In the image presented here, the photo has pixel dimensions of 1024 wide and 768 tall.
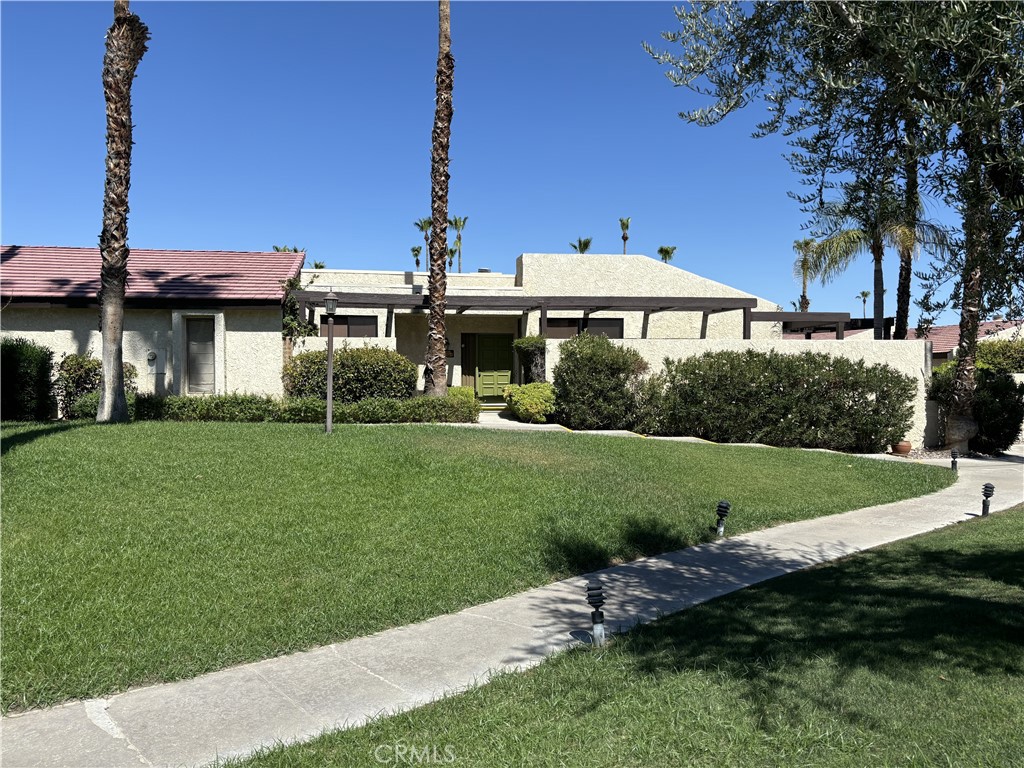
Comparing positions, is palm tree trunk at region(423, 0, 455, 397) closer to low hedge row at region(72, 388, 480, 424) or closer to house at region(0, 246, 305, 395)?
low hedge row at region(72, 388, 480, 424)

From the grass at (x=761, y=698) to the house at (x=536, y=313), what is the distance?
58.8ft

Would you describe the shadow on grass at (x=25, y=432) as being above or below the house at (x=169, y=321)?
below

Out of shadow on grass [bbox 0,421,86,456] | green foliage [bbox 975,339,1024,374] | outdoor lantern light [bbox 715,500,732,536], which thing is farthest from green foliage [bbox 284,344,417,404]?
green foliage [bbox 975,339,1024,374]

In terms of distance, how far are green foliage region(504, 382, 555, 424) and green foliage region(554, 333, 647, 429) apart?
0.54 metres

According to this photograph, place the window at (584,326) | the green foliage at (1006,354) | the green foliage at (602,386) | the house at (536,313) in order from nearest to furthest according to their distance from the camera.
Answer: the green foliage at (602,386)
the house at (536,313)
the window at (584,326)
the green foliage at (1006,354)

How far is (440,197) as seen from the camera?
19.2 metres

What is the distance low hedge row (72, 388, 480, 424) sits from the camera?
646 inches

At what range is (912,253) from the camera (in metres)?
22.9

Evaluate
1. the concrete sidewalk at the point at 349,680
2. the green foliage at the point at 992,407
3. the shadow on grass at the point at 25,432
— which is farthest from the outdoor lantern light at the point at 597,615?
the green foliage at the point at 992,407

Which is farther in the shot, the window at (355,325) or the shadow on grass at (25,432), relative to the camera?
the window at (355,325)

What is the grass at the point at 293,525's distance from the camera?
5.73 metres

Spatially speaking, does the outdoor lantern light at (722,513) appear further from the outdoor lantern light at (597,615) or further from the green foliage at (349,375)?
the green foliage at (349,375)

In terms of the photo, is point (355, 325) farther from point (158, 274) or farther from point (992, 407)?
point (992, 407)

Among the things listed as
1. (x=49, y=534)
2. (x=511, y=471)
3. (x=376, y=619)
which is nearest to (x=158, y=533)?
(x=49, y=534)
